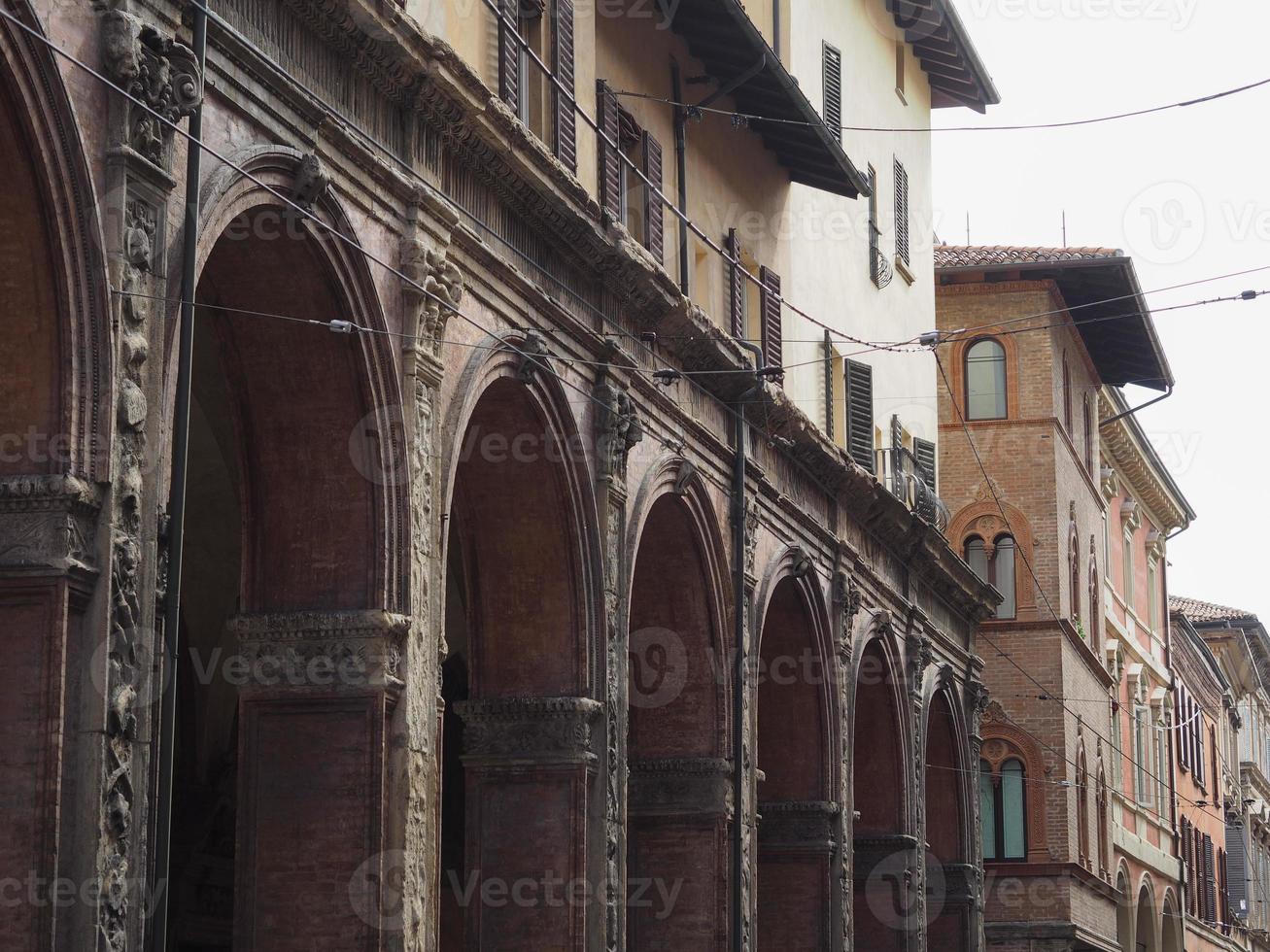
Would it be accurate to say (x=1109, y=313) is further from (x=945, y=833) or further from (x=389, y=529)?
(x=389, y=529)

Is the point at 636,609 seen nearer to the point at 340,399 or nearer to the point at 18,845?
the point at 340,399

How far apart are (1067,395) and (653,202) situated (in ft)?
60.8

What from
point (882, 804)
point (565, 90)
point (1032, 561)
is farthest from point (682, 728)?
point (1032, 561)

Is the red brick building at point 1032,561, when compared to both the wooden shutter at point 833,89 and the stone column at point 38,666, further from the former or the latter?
the stone column at point 38,666

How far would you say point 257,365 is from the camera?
1390cm

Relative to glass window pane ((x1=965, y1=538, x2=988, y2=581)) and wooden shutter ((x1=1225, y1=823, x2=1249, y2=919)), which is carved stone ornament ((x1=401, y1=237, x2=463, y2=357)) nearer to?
glass window pane ((x1=965, y1=538, x2=988, y2=581))

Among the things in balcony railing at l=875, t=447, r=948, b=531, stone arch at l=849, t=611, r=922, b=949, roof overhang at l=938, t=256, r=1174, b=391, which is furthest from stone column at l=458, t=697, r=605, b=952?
roof overhang at l=938, t=256, r=1174, b=391

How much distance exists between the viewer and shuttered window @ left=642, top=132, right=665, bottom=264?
20250 millimetres

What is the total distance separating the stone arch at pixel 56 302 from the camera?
1059 cm

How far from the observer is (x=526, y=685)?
56.9 ft

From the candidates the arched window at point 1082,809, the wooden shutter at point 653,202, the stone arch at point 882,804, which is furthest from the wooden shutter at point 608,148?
the arched window at point 1082,809

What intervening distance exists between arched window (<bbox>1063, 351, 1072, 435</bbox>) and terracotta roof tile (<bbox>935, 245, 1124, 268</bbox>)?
6.31 ft

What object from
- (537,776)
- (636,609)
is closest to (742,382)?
(636,609)

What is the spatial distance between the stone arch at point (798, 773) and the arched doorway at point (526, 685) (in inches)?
263
